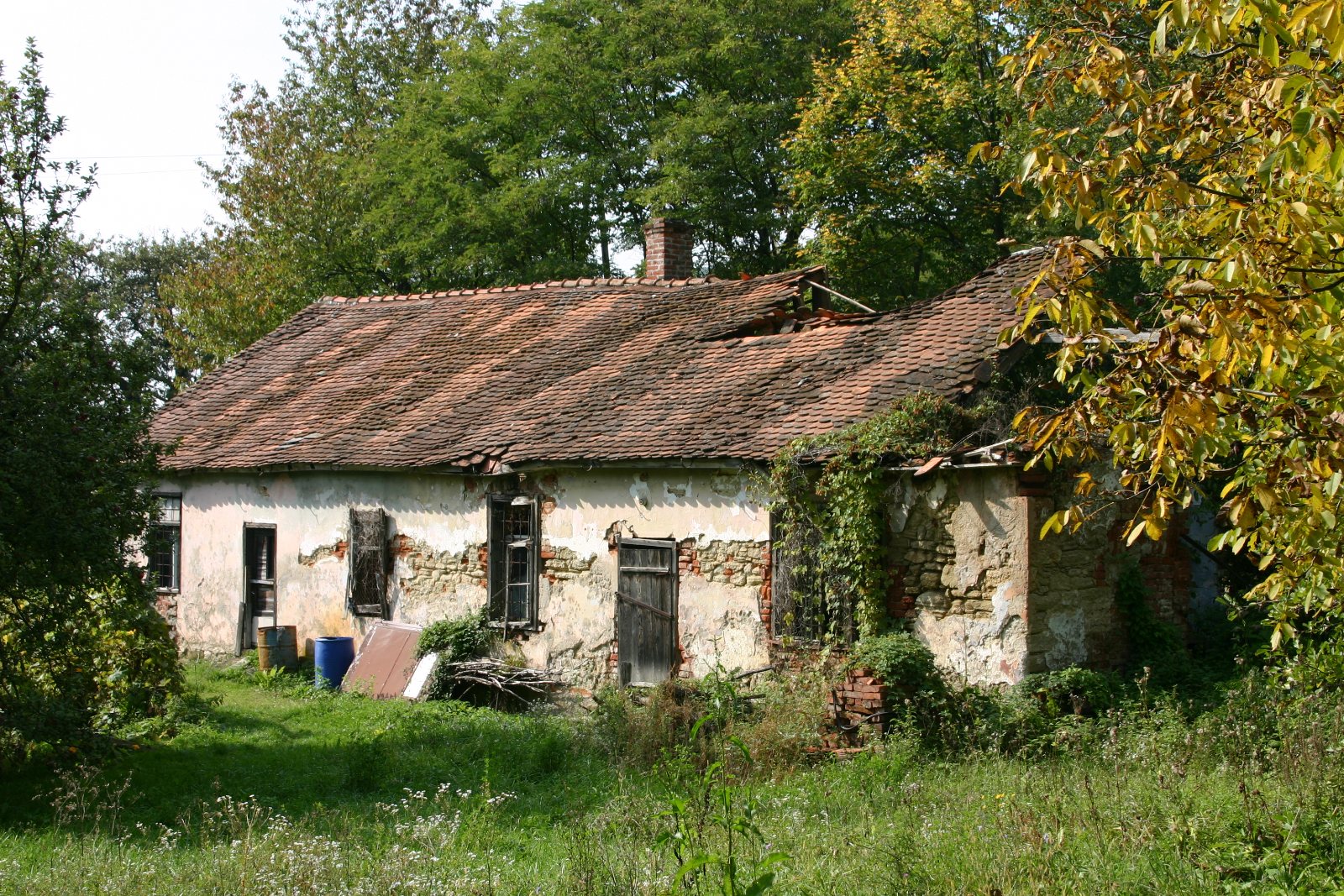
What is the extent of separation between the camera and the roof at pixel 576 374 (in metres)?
12.4

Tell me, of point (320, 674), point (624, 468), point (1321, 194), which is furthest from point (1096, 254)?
point (320, 674)

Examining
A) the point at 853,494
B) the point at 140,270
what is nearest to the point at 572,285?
the point at 853,494

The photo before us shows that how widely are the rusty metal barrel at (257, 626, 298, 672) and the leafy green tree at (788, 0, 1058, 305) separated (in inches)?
480

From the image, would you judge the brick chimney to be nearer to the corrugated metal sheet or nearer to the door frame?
the corrugated metal sheet

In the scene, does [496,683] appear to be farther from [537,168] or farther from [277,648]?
[537,168]

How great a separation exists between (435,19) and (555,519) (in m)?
27.5

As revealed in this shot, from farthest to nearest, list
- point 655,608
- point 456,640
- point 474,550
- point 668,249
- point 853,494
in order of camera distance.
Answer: point 668,249 < point 474,550 < point 456,640 < point 655,608 < point 853,494

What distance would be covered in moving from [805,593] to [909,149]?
1345 cm

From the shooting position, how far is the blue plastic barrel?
48.5 ft

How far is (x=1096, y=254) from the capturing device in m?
4.86

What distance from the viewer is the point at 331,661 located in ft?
48.7

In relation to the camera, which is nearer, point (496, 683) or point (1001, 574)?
point (1001, 574)

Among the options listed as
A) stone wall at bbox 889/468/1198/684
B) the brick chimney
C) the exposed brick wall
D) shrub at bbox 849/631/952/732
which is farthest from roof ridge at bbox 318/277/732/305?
the exposed brick wall

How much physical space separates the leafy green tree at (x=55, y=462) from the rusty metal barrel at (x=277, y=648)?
565 cm
